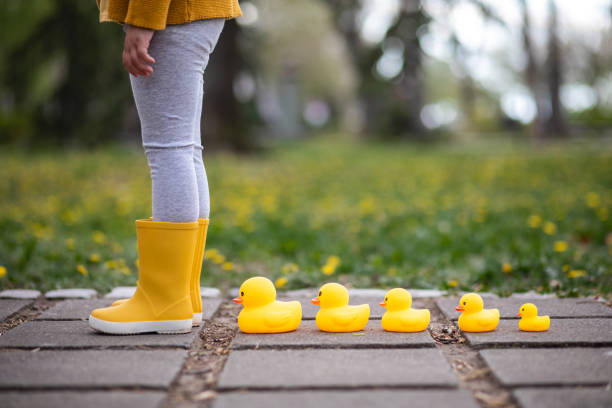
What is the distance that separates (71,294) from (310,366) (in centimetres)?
152

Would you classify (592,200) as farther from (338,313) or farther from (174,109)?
(174,109)

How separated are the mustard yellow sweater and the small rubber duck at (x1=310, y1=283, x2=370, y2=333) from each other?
1101 millimetres

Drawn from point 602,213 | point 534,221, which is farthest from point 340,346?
point 602,213

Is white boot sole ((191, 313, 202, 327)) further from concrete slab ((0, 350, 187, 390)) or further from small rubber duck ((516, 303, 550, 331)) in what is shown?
small rubber duck ((516, 303, 550, 331))

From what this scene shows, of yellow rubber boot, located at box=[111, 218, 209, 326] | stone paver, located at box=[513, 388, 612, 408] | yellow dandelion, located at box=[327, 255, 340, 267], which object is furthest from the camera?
yellow dandelion, located at box=[327, 255, 340, 267]

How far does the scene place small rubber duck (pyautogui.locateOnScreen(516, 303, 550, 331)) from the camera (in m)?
2.13

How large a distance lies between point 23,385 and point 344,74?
31380 millimetres

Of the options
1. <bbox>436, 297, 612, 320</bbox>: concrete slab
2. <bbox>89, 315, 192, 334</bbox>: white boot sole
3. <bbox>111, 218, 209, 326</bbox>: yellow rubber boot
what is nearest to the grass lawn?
<bbox>436, 297, 612, 320</bbox>: concrete slab

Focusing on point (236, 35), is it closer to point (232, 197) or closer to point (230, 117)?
point (230, 117)

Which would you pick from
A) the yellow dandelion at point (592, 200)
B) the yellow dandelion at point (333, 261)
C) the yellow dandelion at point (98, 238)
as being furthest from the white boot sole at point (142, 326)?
the yellow dandelion at point (592, 200)


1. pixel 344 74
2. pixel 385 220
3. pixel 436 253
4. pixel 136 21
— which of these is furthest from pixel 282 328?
pixel 344 74

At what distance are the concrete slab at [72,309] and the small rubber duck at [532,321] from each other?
1.74m

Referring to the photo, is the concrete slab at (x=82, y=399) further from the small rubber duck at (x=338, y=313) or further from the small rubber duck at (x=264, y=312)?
the small rubber duck at (x=338, y=313)

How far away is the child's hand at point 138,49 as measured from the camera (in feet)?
6.43
